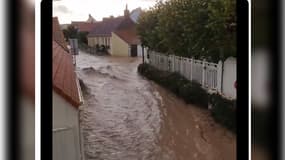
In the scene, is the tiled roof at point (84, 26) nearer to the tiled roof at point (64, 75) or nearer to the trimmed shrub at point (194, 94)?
the tiled roof at point (64, 75)

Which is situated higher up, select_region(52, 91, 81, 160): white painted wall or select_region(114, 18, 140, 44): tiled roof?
select_region(114, 18, 140, 44): tiled roof

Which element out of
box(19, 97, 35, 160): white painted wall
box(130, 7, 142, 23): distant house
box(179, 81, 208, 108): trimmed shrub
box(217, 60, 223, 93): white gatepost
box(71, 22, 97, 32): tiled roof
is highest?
box(130, 7, 142, 23): distant house

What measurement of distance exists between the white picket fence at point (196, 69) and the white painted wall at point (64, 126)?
1.10 ft

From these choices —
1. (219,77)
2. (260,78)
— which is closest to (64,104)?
(219,77)

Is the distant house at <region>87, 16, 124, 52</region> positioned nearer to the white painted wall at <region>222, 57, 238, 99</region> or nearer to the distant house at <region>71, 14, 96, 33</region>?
the distant house at <region>71, 14, 96, 33</region>

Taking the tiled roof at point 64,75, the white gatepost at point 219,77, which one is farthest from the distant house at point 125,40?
the white gatepost at point 219,77

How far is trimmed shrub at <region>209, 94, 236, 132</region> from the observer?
1.30 metres

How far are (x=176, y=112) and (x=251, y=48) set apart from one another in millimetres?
349

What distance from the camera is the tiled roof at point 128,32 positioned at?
1.29 metres

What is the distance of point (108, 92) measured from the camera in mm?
1308

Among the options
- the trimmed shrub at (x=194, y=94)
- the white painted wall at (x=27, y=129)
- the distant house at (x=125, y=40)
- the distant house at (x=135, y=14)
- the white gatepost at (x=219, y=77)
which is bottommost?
the white painted wall at (x=27, y=129)

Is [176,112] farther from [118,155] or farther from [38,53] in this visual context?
[38,53]

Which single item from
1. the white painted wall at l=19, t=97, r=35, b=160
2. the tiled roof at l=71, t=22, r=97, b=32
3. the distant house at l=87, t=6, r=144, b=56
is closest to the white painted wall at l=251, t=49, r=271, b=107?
the distant house at l=87, t=6, r=144, b=56

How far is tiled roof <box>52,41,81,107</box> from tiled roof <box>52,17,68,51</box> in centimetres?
1
